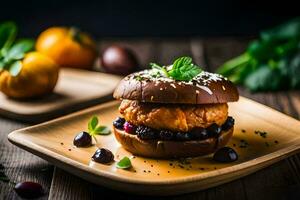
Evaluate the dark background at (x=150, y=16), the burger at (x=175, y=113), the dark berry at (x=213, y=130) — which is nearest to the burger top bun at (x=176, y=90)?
the burger at (x=175, y=113)

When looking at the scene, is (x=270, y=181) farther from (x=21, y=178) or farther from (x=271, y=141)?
(x=21, y=178)

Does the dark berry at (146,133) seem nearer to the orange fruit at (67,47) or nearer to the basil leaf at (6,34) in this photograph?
the basil leaf at (6,34)

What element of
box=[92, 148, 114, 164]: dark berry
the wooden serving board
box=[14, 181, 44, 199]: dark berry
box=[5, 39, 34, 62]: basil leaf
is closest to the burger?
box=[92, 148, 114, 164]: dark berry

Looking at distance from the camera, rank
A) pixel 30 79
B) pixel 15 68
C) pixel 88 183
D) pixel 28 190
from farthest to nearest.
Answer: pixel 30 79, pixel 15 68, pixel 88 183, pixel 28 190

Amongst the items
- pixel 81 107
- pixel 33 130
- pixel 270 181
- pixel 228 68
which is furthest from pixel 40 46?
pixel 270 181

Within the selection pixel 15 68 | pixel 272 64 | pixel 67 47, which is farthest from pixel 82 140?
pixel 272 64

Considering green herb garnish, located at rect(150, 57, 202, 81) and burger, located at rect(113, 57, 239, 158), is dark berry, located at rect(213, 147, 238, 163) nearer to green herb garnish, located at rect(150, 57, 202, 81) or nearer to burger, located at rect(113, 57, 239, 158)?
burger, located at rect(113, 57, 239, 158)

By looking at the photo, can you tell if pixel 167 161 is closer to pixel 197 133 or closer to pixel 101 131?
pixel 197 133
